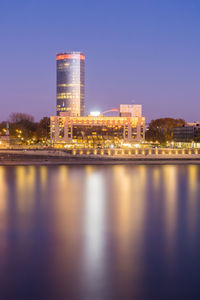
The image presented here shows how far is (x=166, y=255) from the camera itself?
25.8 feet

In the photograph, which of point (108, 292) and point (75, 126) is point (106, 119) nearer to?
point (75, 126)

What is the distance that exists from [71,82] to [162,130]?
250 ft

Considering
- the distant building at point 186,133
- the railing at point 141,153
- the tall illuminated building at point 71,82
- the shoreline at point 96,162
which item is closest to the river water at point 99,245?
the shoreline at point 96,162

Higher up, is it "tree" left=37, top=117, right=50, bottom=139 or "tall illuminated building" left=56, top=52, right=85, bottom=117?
"tall illuminated building" left=56, top=52, right=85, bottom=117

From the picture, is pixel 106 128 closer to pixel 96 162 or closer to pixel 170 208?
pixel 96 162

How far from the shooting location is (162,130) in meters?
99.4

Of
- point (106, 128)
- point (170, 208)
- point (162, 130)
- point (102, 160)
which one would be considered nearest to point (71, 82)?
point (106, 128)

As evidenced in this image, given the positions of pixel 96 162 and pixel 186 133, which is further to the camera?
pixel 186 133

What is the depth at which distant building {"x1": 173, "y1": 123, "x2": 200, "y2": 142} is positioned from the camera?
99.5m

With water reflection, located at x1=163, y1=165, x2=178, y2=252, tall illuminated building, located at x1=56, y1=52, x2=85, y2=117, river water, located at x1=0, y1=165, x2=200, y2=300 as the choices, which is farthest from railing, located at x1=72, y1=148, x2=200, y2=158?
tall illuminated building, located at x1=56, y1=52, x2=85, y2=117

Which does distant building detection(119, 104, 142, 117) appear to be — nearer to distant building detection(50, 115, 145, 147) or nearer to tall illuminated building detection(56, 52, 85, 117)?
distant building detection(50, 115, 145, 147)

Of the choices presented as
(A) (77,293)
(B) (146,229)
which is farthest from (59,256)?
(B) (146,229)

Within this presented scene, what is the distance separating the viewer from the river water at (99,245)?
6.20 m

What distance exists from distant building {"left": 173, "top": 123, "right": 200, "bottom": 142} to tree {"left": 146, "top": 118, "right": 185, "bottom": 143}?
6.14 ft
